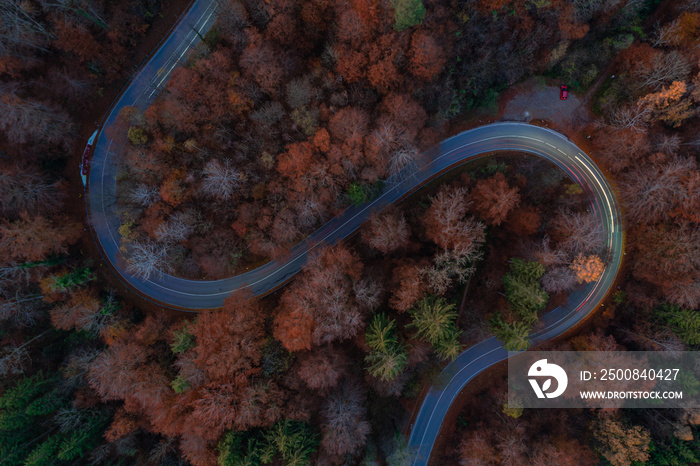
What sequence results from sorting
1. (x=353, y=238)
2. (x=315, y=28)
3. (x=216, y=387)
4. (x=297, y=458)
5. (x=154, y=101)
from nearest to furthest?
(x=297, y=458) < (x=216, y=387) < (x=315, y=28) < (x=154, y=101) < (x=353, y=238)

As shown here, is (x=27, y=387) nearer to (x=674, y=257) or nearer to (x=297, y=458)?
(x=297, y=458)

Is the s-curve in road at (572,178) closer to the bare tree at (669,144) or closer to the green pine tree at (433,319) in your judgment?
the bare tree at (669,144)

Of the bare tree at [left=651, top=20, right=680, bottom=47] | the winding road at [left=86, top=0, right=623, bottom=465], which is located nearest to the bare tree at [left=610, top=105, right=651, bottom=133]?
the winding road at [left=86, top=0, right=623, bottom=465]

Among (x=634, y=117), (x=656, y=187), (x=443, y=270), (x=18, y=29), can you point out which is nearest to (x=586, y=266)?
(x=656, y=187)

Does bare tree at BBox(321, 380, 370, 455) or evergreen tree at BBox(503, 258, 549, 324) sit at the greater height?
evergreen tree at BBox(503, 258, 549, 324)

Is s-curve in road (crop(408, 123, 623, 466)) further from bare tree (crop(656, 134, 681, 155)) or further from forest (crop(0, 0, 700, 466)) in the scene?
bare tree (crop(656, 134, 681, 155))

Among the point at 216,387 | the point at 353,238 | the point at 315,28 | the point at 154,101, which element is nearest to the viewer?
the point at 216,387

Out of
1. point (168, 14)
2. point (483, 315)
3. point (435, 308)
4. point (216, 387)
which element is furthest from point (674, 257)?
point (168, 14)
